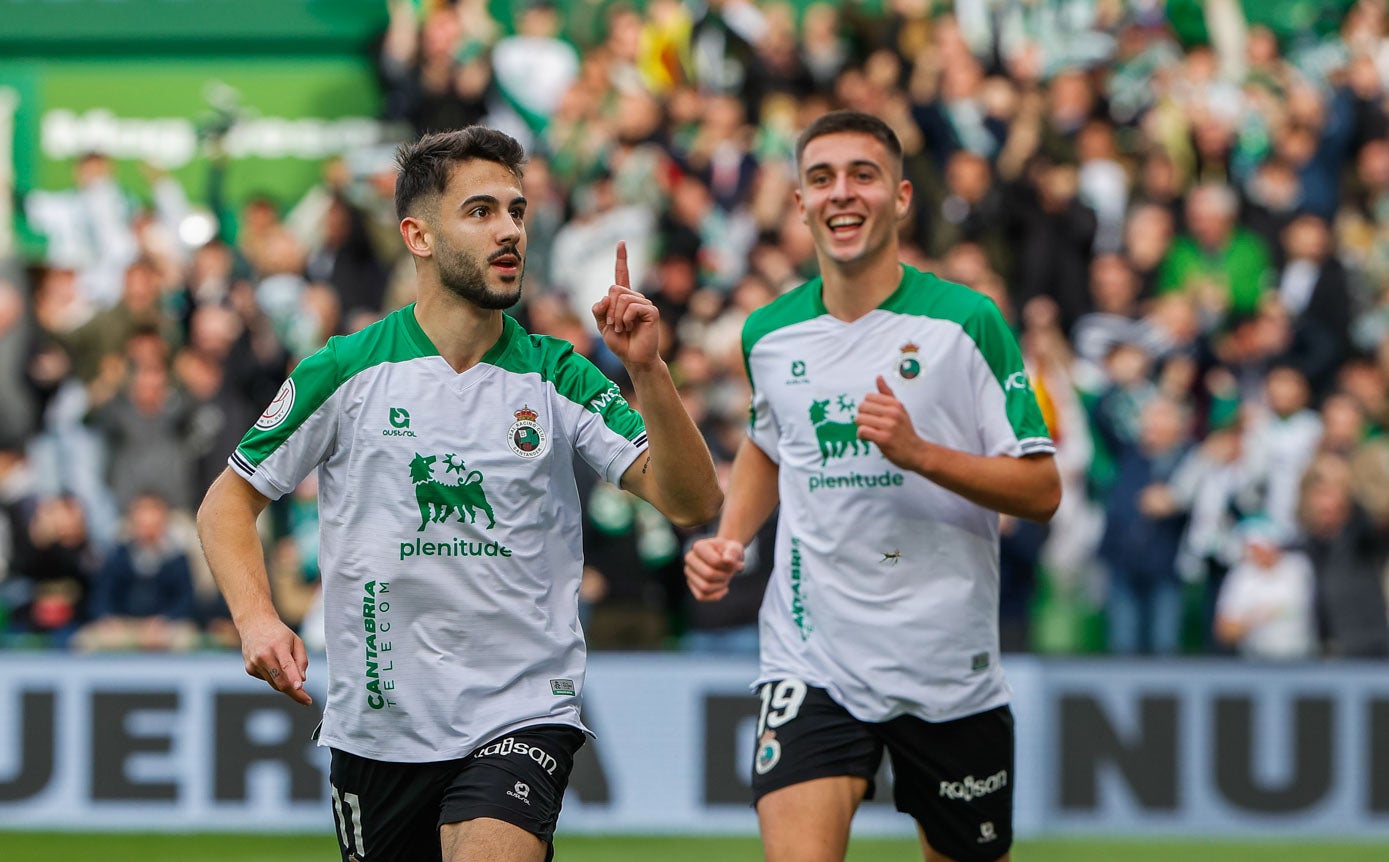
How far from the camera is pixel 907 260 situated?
1350 centimetres

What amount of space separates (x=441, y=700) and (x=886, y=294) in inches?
80.3

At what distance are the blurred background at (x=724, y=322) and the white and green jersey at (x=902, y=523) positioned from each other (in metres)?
3.87

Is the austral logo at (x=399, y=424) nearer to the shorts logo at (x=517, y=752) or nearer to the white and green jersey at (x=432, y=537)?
the white and green jersey at (x=432, y=537)

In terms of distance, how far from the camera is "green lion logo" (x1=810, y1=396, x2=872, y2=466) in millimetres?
6223

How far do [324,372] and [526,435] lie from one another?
0.58 meters

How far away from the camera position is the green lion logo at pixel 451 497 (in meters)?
5.36

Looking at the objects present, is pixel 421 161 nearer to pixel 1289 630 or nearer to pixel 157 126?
pixel 1289 630

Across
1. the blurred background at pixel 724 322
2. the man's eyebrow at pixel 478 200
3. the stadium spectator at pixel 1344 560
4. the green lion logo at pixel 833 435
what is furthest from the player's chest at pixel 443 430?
the stadium spectator at pixel 1344 560

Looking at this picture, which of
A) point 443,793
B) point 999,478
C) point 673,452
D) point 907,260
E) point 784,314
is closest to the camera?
point 673,452

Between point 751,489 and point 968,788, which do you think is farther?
point 751,489

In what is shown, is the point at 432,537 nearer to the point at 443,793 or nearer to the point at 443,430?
the point at 443,430

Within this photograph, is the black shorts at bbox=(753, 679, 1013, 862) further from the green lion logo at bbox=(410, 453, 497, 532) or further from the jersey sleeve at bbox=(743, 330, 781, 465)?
the green lion logo at bbox=(410, 453, 497, 532)

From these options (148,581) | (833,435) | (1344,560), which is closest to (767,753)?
(833,435)

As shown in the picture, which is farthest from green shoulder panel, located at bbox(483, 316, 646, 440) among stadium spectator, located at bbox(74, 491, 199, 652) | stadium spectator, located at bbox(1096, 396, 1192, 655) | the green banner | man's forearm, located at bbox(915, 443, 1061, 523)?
the green banner
